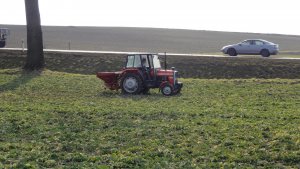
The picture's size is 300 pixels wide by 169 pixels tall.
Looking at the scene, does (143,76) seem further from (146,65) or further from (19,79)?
(19,79)

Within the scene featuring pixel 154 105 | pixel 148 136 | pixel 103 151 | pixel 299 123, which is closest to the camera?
pixel 103 151

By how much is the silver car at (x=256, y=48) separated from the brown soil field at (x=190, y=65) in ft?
22.0

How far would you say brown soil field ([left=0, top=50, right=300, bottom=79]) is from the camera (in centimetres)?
3381

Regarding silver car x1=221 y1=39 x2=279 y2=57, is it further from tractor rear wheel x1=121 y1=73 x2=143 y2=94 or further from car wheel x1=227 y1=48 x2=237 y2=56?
tractor rear wheel x1=121 y1=73 x2=143 y2=94

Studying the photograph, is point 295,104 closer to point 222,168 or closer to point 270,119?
point 270,119

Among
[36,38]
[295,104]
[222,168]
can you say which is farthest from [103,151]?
[36,38]

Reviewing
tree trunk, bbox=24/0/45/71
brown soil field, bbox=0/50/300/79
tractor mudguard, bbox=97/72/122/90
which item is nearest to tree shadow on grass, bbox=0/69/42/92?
tree trunk, bbox=24/0/45/71

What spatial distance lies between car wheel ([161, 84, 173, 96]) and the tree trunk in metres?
12.7

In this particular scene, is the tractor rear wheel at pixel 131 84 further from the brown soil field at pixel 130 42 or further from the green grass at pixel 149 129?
the brown soil field at pixel 130 42

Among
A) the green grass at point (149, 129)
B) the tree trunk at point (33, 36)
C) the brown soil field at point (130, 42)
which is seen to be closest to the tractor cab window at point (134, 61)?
the green grass at point (149, 129)

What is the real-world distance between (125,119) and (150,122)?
2.82 ft

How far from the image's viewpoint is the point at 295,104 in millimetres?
17547

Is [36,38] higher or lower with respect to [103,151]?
higher

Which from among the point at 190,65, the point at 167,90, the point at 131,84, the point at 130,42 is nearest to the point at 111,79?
the point at 131,84
